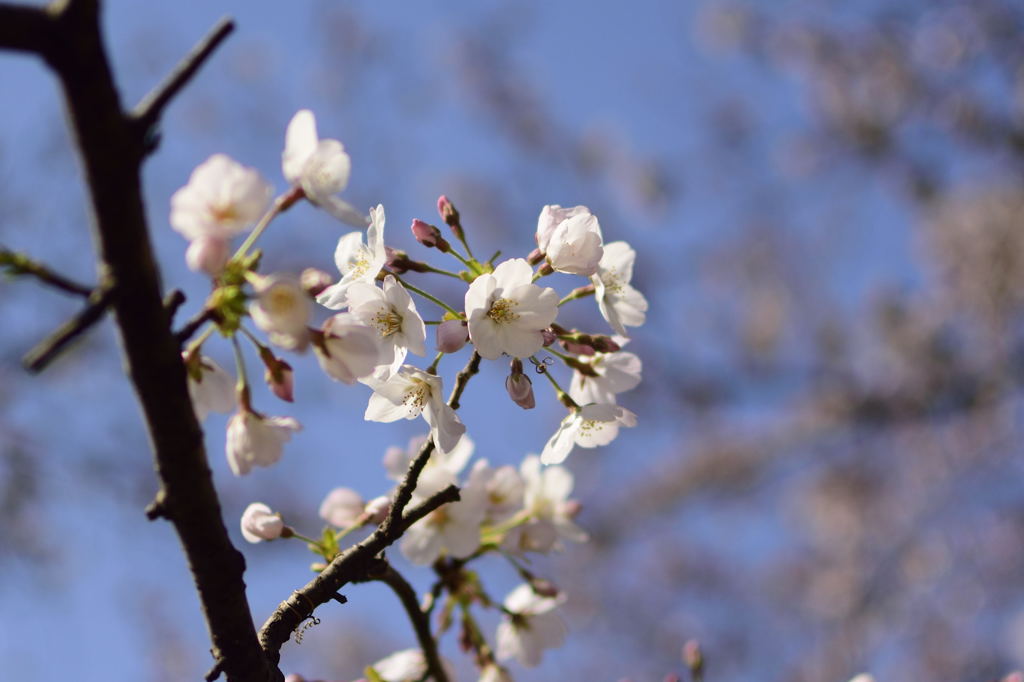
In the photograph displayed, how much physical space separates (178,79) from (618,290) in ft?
2.87

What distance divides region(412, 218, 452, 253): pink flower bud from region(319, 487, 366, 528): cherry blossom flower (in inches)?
17.6

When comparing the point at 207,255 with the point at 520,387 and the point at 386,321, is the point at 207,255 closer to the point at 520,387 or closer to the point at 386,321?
the point at 386,321

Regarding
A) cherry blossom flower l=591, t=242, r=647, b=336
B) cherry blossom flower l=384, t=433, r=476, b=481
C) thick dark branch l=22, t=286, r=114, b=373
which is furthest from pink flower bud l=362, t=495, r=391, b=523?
thick dark branch l=22, t=286, r=114, b=373

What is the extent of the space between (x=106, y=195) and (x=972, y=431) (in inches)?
429

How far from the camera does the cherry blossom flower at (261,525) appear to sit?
142 cm

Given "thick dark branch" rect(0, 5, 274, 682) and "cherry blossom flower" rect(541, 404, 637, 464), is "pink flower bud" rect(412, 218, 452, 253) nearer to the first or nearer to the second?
"cherry blossom flower" rect(541, 404, 637, 464)

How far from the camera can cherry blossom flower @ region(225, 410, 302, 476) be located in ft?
3.88

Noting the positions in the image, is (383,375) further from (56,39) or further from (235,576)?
(56,39)

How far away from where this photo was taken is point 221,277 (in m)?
1.03

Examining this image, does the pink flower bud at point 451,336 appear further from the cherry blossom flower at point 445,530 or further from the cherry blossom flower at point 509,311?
the cherry blossom flower at point 445,530

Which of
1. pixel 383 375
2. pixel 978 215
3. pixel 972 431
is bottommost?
pixel 383 375

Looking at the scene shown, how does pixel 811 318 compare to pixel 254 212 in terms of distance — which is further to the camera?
pixel 811 318

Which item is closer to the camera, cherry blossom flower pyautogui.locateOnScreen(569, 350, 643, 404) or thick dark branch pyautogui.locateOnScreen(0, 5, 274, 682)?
thick dark branch pyautogui.locateOnScreen(0, 5, 274, 682)

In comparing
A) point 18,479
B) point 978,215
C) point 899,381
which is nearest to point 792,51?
point 978,215
